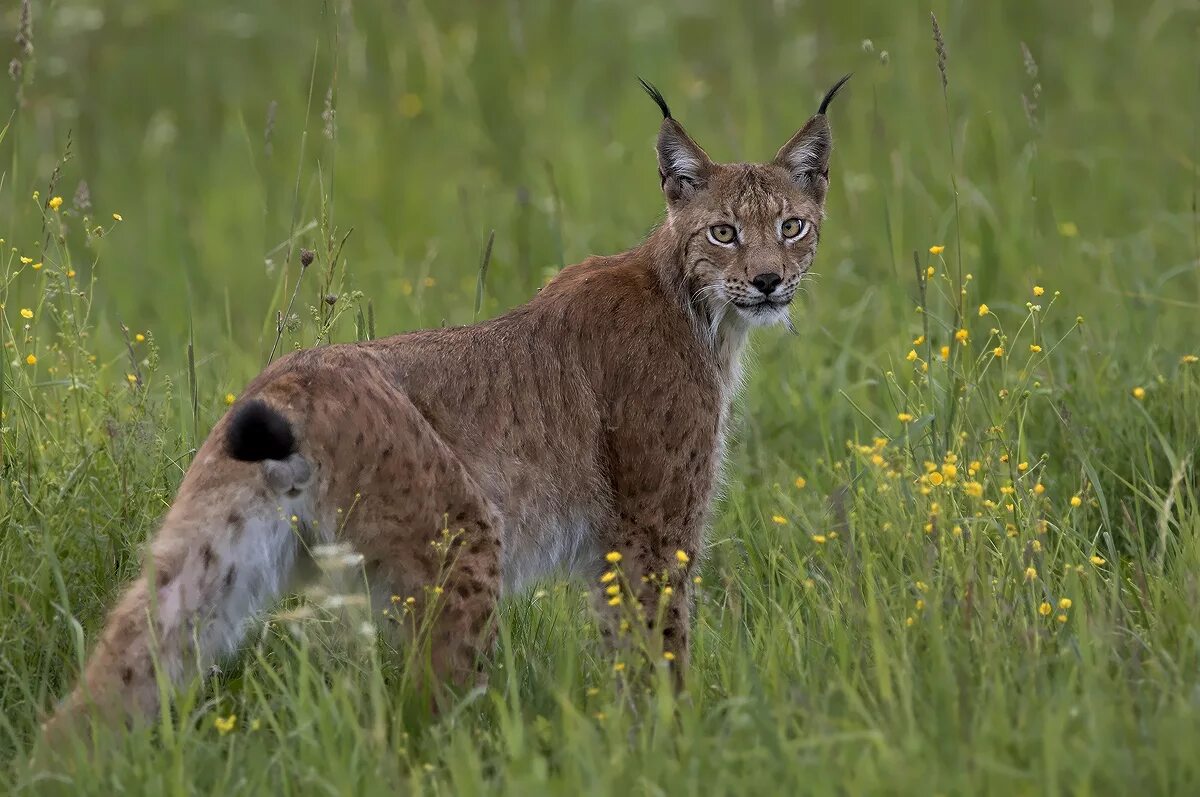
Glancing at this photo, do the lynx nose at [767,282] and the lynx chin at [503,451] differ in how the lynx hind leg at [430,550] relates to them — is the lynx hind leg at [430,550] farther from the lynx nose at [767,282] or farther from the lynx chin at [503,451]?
the lynx nose at [767,282]

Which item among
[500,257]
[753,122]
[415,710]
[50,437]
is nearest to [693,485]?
[415,710]

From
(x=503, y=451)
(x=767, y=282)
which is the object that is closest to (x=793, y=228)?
(x=767, y=282)

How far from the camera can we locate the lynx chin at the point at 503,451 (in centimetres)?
401

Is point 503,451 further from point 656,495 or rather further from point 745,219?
point 745,219

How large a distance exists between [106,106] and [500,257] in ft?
13.9

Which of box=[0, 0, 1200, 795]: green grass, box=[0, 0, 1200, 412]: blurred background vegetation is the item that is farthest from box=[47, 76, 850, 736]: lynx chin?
box=[0, 0, 1200, 412]: blurred background vegetation

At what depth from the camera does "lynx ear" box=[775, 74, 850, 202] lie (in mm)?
5699

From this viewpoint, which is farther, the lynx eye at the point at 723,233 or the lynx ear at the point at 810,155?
the lynx ear at the point at 810,155

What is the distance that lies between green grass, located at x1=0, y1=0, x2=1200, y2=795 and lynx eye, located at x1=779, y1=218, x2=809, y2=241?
585mm

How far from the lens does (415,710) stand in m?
4.11

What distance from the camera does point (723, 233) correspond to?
5469mm

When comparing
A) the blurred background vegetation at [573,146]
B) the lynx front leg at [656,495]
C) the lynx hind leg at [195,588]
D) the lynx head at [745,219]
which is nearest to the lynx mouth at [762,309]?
the lynx head at [745,219]

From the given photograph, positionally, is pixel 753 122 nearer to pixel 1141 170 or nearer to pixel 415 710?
pixel 1141 170

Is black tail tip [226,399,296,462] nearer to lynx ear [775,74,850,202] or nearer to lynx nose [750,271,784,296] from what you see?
lynx nose [750,271,784,296]
